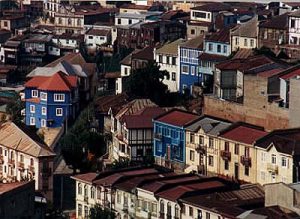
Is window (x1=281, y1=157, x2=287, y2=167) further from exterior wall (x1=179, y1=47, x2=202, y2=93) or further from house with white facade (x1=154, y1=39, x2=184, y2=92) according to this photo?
house with white facade (x1=154, y1=39, x2=184, y2=92)

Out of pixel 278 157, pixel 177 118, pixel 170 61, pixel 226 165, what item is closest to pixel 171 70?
pixel 170 61

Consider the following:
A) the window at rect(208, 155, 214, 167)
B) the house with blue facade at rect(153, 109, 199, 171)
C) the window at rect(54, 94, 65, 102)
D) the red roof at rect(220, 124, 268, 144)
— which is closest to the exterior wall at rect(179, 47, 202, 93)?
the window at rect(54, 94, 65, 102)

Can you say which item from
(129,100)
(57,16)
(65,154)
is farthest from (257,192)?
(57,16)

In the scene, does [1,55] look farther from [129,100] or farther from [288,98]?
[288,98]

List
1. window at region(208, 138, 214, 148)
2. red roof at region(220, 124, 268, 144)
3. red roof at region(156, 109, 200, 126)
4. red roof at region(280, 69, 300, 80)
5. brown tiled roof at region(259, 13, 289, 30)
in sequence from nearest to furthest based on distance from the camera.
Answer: red roof at region(220, 124, 268, 144) → window at region(208, 138, 214, 148) → red roof at region(156, 109, 200, 126) → red roof at region(280, 69, 300, 80) → brown tiled roof at region(259, 13, 289, 30)

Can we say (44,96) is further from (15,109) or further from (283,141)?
(283,141)
